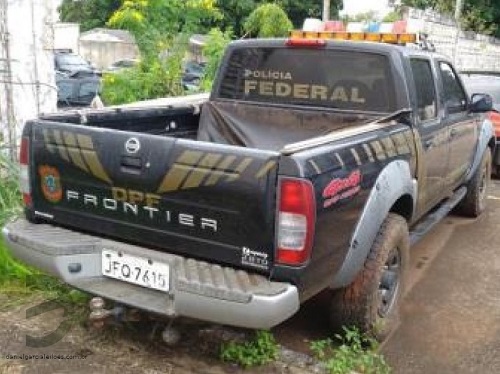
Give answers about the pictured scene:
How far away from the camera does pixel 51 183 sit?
3.35 metres

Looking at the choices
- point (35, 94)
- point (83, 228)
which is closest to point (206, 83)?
point (35, 94)

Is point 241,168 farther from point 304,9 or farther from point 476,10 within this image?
point 304,9

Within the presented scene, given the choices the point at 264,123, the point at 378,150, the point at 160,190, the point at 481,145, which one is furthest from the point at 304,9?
the point at 160,190

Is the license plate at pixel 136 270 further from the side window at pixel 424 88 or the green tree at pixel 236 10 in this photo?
the green tree at pixel 236 10

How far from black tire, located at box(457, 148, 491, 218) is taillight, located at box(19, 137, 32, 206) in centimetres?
436

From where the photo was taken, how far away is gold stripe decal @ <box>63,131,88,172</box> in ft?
10.4

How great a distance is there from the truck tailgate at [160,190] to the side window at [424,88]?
6.18 ft

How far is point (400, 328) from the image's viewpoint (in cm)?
395

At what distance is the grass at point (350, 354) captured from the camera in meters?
3.30

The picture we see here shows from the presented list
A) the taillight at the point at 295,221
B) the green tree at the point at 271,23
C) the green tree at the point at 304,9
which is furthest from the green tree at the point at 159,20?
the green tree at the point at 304,9

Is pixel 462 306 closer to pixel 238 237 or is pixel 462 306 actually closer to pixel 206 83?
pixel 238 237

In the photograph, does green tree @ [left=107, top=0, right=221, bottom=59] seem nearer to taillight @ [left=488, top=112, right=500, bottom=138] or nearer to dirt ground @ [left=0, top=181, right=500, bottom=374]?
taillight @ [left=488, top=112, right=500, bottom=138]

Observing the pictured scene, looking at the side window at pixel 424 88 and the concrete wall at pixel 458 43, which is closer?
the side window at pixel 424 88

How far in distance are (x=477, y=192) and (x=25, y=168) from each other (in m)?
Answer: 4.62
